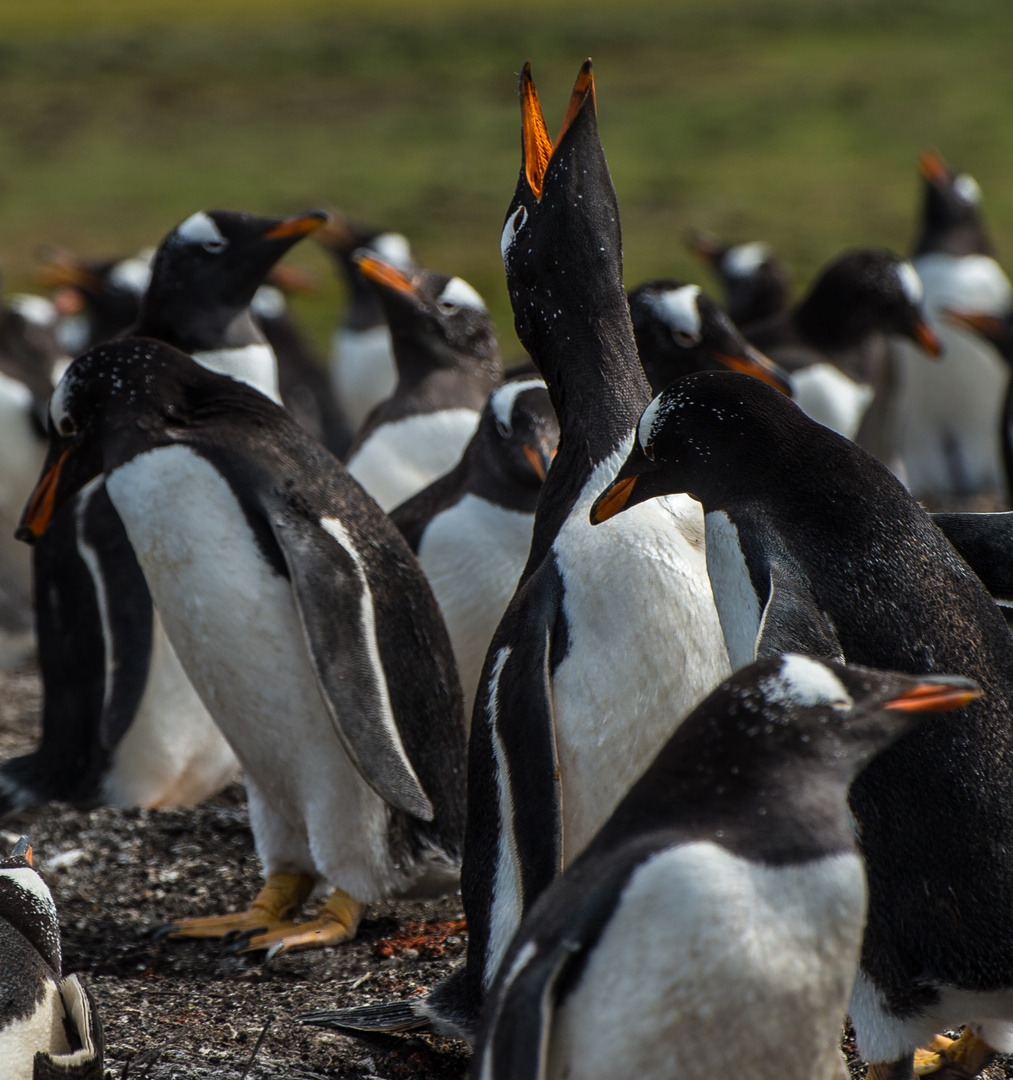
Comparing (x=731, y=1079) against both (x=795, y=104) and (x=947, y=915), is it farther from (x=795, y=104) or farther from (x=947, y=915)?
(x=795, y=104)

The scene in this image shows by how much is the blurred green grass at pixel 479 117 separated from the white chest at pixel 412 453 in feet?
22.4

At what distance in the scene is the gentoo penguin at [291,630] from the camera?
297 cm

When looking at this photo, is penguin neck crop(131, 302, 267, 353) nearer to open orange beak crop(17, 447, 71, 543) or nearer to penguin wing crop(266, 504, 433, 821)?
open orange beak crop(17, 447, 71, 543)

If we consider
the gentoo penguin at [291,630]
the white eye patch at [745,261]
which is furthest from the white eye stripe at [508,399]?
the white eye patch at [745,261]

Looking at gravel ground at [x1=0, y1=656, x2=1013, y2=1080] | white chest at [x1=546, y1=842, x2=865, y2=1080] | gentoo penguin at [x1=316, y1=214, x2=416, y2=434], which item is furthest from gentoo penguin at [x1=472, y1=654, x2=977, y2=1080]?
gentoo penguin at [x1=316, y1=214, x2=416, y2=434]

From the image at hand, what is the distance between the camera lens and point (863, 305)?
6098 mm

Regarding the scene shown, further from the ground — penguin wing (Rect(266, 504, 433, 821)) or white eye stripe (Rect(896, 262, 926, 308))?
white eye stripe (Rect(896, 262, 926, 308))

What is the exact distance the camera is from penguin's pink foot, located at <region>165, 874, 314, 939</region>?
122 inches

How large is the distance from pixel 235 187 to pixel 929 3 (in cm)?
1176

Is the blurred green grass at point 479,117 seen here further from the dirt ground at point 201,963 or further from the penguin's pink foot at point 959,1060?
the penguin's pink foot at point 959,1060

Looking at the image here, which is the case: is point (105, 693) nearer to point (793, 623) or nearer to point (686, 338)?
point (686, 338)

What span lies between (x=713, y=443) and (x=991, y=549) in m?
0.67

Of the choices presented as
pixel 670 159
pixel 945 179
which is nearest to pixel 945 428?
pixel 945 179

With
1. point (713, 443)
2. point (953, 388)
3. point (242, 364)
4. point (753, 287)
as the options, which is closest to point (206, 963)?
point (713, 443)
